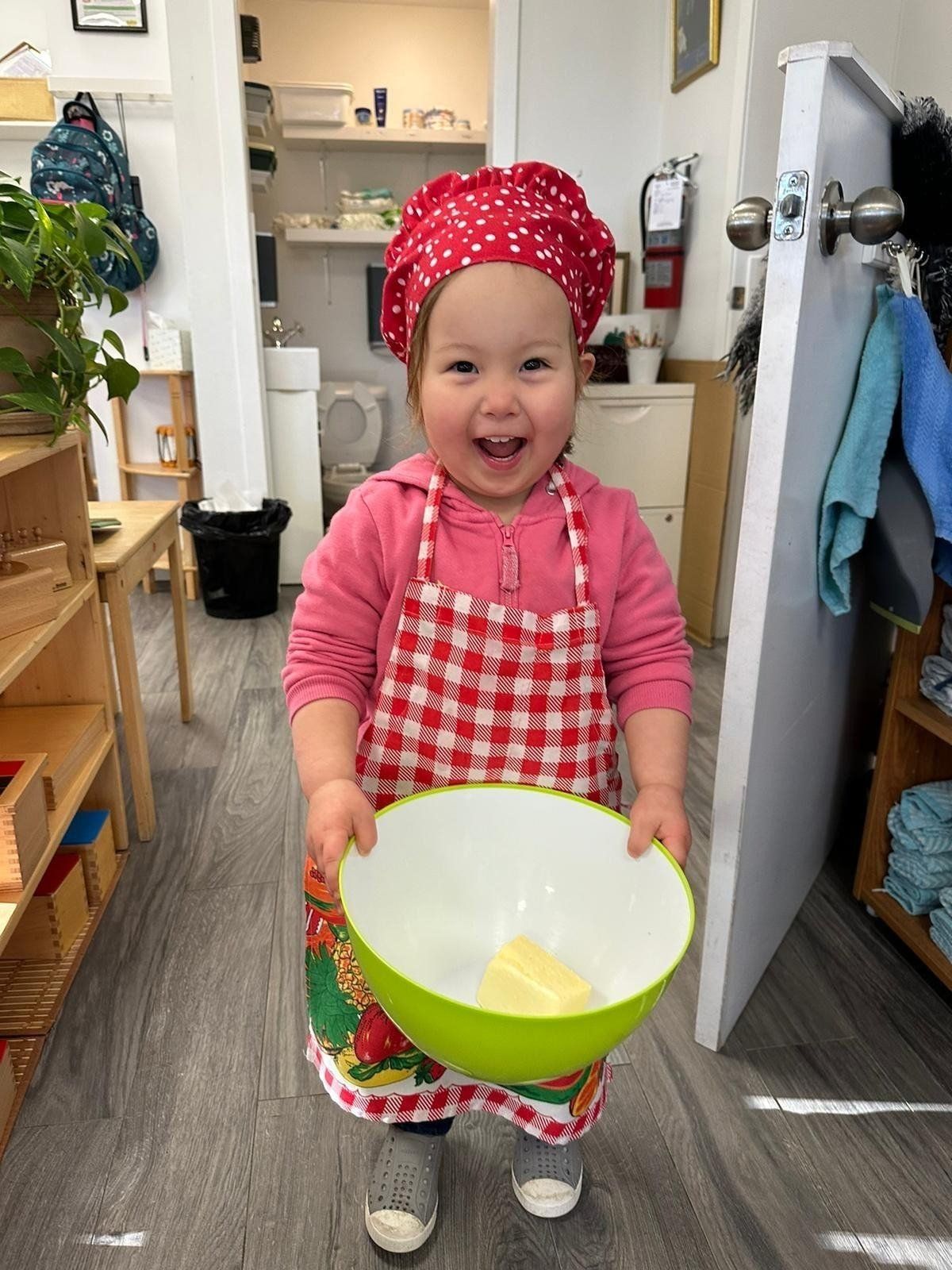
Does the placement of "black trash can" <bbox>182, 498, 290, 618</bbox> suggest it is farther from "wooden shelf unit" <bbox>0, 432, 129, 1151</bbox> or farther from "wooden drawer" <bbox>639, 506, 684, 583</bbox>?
"wooden shelf unit" <bbox>0, 432, 129, 1151</bbox>

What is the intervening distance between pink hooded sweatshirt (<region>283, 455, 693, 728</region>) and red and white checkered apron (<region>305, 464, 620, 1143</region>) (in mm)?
17

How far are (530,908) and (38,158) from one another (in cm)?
333

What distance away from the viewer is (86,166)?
3.10 m

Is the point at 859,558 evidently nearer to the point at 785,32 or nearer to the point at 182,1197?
the point at 182,1197

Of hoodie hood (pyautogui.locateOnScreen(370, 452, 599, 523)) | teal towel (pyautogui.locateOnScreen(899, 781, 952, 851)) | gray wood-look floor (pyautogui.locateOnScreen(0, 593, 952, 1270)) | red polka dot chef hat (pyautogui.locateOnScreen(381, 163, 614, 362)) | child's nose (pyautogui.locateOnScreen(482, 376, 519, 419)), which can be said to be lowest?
gray wood-look floor (pyautogui.locateOnScreen(0, 593, 952, 1270))

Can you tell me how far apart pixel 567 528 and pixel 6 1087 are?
3.18 feet

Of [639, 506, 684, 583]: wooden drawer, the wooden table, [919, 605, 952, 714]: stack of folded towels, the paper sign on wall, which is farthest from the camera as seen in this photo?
[639, 506, 684, 583]: wooden drawer

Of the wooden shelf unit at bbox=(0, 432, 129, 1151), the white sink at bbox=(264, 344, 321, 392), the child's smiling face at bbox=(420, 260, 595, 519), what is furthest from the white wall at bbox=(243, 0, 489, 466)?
the child's smiling face at bbox=(420, 260, 595, 519)

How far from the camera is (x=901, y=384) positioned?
1122 millimetres

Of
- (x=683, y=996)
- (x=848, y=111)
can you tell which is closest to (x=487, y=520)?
(x=848, y=111)

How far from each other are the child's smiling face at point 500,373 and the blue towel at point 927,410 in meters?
0.52

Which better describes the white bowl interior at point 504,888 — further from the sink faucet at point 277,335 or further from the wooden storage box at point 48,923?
the sink faucet at point 277,335

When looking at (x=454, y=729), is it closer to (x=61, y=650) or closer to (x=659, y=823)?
(x=659, y=823)

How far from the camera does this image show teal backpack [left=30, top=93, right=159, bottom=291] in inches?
121
